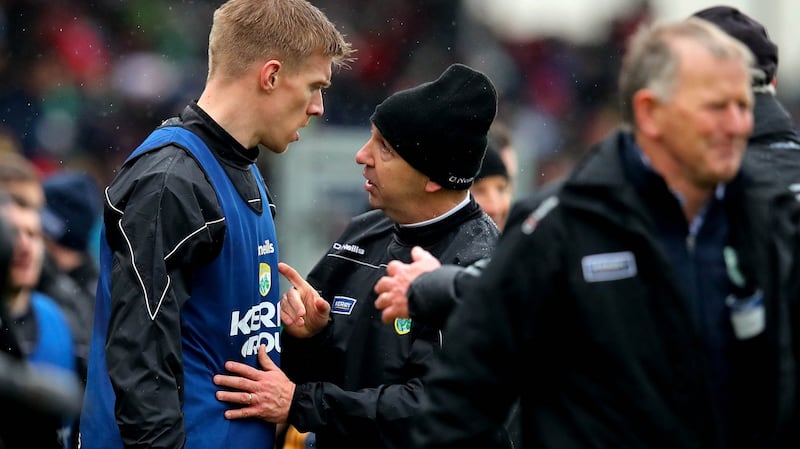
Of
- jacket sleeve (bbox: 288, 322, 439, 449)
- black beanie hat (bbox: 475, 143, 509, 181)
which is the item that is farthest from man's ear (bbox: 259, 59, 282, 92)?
black beanie hat (bbox: 475, 143, 509, 181)

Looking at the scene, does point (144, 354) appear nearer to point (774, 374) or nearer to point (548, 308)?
point (548, 308)

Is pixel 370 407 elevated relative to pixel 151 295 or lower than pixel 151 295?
lower

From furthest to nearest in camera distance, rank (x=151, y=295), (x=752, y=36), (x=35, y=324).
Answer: (x=35, y=324) → (x=752, y=36) → (x=151, y=295)

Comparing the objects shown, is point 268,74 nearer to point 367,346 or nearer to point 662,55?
point 367,346

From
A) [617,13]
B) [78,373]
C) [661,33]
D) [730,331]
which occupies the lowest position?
[617,13]

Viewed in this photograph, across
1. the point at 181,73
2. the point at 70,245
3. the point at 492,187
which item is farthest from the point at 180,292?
the point at 181,73

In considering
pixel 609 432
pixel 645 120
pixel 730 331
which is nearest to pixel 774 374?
pixel 730 331

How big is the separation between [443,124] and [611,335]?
68.0 inches

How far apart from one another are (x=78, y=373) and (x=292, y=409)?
2.17 m

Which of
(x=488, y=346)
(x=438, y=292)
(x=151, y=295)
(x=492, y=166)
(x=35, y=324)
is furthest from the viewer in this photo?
(x=492, y=166)

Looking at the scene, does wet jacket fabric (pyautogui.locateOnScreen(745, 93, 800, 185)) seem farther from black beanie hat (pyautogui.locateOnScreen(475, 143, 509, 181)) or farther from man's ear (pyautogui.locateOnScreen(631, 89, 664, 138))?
black beanie hat (pyautogui.locateOnScreen(475, 143, 509, 181))

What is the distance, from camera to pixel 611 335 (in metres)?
3.49

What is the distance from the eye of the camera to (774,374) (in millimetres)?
3533

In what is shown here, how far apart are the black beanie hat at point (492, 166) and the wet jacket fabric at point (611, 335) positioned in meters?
3.37
